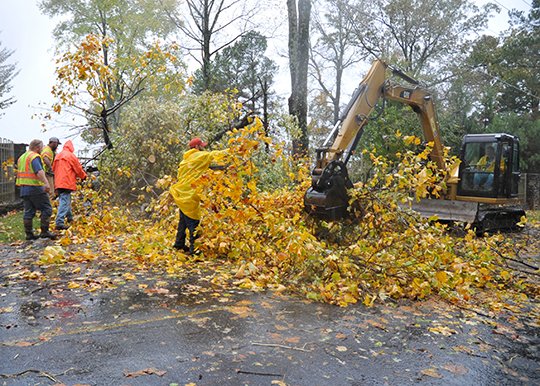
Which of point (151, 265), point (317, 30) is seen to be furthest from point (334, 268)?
point (317, 30)

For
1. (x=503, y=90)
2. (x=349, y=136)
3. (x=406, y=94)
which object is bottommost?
(x=349, y=136)

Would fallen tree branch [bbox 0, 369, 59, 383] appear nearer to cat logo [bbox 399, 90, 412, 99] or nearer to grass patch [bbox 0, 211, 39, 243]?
grass patch [bbox 0, 211, 39, 243]

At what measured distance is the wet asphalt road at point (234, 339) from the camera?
3.14 meters

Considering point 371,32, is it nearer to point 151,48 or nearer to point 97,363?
point 151,48

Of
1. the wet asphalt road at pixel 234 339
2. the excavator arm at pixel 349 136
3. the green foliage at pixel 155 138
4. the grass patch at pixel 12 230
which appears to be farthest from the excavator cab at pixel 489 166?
the grass patch at pixel 12 230

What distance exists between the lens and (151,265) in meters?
6.19

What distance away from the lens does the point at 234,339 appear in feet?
12.3

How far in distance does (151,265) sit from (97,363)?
9.96ft

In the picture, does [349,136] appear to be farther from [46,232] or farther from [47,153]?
[47,153]

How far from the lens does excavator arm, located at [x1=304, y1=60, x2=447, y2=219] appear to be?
676 cm

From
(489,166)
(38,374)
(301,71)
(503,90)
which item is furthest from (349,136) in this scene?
(503,90)

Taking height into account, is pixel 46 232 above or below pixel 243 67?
below

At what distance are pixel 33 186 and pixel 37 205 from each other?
33 centimetres

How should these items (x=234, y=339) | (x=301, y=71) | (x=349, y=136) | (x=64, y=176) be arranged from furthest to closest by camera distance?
(x=301, y=71) → (x=64, y=176) → (x=349, y=136) → (x=234, y=339)
